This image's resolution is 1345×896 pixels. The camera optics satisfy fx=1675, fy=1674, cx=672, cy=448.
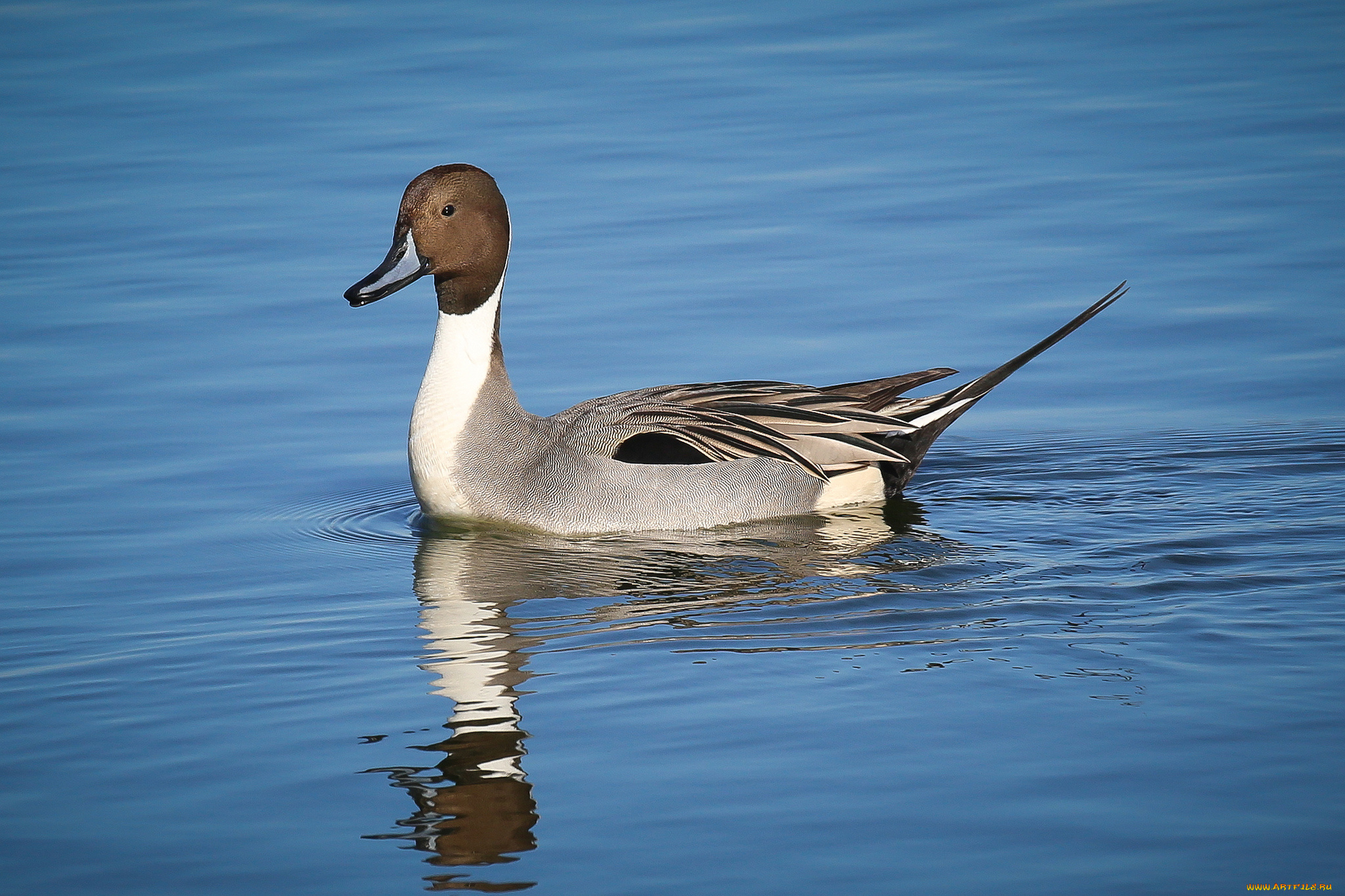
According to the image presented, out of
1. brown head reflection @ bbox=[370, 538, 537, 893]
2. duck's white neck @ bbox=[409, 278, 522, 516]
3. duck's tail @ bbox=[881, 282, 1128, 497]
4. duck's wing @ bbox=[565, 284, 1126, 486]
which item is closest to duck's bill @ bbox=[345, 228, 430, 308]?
duck's white neck @ bbox=[409, 278, 522, 516]

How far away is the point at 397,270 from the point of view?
7.66 meters

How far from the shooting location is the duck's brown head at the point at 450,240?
7660 millimetres

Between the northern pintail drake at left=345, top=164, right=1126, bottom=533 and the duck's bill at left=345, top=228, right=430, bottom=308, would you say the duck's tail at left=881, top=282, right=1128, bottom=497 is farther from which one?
the duck's bill at left=345, top=228, right=430, bottom=308

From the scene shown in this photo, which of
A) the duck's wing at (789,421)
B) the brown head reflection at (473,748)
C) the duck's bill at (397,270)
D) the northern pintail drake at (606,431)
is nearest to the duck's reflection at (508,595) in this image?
the brown head reflection at (473,748)

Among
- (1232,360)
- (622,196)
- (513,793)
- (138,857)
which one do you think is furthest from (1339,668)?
(622,196)

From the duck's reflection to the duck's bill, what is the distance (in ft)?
3.73

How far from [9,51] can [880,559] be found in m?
14.2

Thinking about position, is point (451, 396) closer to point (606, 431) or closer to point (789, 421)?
point (606, 431)

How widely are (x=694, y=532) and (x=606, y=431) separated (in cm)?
59

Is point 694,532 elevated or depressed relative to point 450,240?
depressed

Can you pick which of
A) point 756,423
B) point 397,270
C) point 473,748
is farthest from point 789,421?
point 473,748

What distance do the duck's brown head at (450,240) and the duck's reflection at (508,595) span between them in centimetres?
115

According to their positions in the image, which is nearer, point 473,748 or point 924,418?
point 473,748

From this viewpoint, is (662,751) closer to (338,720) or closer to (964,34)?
(338,720)
